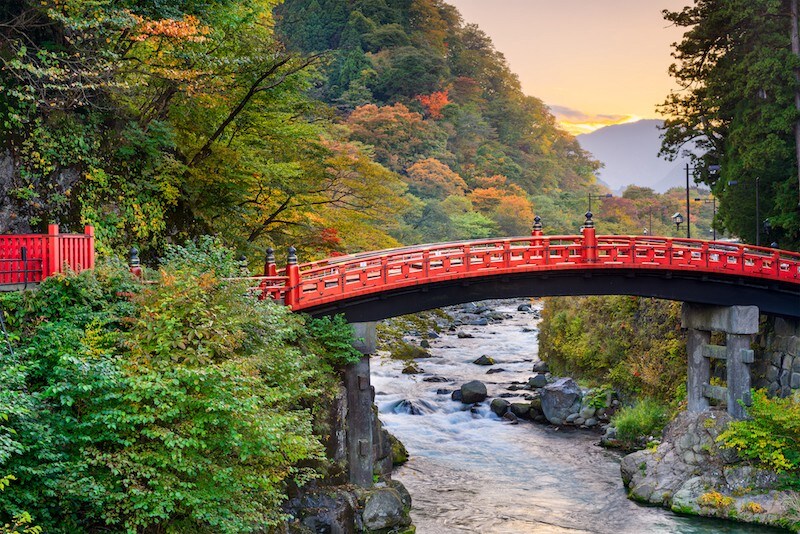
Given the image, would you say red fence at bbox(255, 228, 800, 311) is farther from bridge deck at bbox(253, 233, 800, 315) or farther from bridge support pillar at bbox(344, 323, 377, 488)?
bridge support pillar at bbox(344, 323, 377, 488)

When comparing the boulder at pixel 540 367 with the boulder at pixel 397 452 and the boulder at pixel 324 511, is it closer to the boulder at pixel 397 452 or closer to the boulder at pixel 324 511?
the boulder at pixel 397 452

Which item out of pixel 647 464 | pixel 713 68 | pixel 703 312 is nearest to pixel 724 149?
pixel 713 68

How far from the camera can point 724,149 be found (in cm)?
3325

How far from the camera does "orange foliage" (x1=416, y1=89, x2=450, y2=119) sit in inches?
3479

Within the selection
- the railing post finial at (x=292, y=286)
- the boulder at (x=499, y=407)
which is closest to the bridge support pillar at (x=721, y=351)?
the boulder at (x=499, y=407)

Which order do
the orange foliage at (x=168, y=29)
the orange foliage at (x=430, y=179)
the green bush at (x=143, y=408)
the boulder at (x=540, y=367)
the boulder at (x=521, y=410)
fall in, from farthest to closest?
1. the orange foliage at (x=430, y=179)
2. the boulder at (x=540, y=367)
3. the boulder at (x=521, y=410)
4. the orange foliage at (x=168, y=29)
5. the green bush at (x=143, y=408)

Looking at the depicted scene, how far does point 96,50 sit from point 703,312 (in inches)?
845

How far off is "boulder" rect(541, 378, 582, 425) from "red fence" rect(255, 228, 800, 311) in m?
8.43

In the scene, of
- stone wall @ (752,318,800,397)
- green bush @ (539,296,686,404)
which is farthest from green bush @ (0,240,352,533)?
green bush @ (539,296,686,404)

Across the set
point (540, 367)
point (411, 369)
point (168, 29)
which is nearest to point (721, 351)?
point (540, 367)

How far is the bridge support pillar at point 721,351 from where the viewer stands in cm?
2733

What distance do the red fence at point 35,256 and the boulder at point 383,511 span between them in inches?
394

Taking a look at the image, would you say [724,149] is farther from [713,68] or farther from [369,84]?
[369,84]

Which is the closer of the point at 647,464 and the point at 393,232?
the point at 647,464
